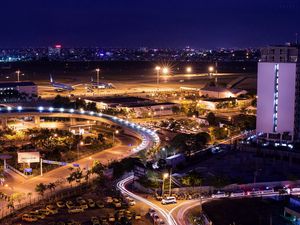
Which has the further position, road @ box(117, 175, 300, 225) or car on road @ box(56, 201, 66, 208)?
car on road @ box(56, 201, 66, 208)

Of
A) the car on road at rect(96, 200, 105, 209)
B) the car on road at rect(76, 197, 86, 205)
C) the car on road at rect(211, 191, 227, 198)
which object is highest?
the car on road at rect(211, 191, 227, 198)

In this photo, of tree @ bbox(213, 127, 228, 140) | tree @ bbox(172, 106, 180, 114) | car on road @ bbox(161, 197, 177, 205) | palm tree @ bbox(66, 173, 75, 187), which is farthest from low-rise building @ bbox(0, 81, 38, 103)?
car on road @ bbox(161, 197, 177, 205)

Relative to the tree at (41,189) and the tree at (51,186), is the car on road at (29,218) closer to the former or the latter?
the tree at (41,189)

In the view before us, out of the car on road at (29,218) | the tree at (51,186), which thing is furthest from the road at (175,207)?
the car on road at (29,218)

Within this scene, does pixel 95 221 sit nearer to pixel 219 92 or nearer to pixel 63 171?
pixel 63 171

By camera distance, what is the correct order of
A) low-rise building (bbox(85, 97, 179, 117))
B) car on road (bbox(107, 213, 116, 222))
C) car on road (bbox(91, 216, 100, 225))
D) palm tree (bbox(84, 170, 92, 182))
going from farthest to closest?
1. low-rise building (bbox(85, 97, 179, 117))
2. palm tree (bbox(84, 170, 92, 182))
3. car on road (bbox(107, 213, 116, 222))
4. car on road (bbox(91, 216, 100, 225))

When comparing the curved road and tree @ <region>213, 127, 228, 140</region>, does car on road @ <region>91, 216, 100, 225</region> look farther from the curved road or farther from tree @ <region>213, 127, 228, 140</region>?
tree @ <region>213, 127, 228, 140</region>

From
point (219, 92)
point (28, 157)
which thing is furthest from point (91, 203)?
point (219, 92)

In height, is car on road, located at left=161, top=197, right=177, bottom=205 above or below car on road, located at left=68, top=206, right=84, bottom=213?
above

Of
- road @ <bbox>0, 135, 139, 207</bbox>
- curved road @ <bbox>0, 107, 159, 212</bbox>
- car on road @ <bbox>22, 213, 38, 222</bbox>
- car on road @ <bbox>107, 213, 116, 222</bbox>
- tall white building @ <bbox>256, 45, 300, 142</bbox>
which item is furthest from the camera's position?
tall white building @ <bbox>256, 45, 300, 142</bbox>
